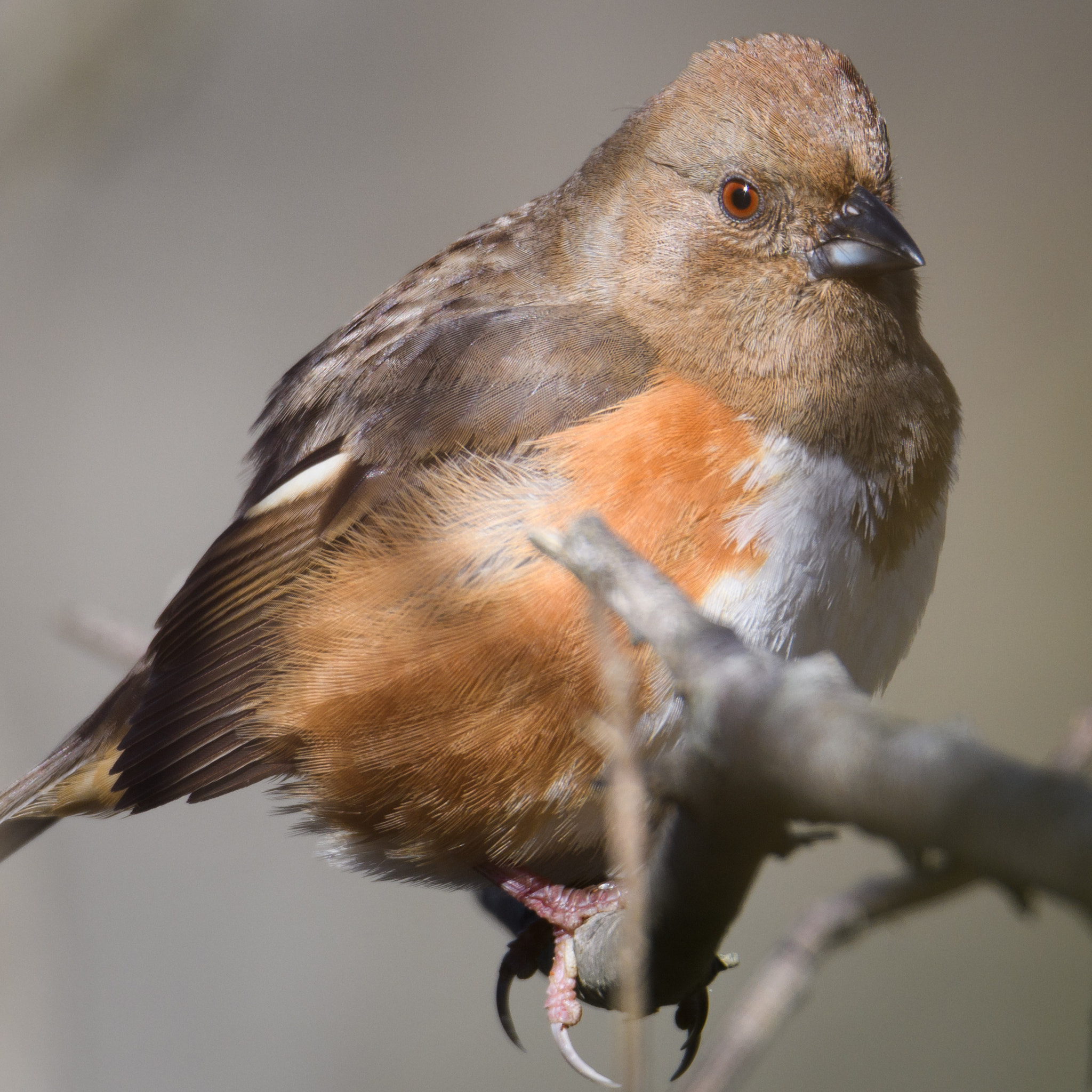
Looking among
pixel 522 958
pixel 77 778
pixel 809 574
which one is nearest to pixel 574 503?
pixel 809 574

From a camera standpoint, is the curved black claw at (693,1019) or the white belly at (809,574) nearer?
the white belly at (809,574)

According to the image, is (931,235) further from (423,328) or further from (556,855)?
(556,855)

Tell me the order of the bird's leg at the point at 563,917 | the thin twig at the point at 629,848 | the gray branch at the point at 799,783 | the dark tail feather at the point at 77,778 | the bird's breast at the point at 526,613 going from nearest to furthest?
the gray branch at the point at 799,783 → the thin twig at the point at 629,848 → the bird's breast at the point at 526,613 → the bird's leg at the point at 563,917 → the dark tail feather at the point at 77,778

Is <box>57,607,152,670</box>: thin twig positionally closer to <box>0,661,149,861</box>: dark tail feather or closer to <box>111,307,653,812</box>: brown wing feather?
<box>0,661,149,861</box>: dark tail feather

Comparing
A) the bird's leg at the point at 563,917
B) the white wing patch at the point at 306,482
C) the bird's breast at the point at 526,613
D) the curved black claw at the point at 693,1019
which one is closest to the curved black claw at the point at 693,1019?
the curved black claw at the point at 693,1019

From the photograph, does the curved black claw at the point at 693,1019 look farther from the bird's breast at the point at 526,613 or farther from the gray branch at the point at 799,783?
the gray branch at the point at 799,783

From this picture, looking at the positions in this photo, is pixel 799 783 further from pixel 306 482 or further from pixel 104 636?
pixel 104 636

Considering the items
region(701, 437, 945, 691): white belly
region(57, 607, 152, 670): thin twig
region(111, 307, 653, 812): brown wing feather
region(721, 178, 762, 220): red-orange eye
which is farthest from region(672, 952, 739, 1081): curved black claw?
region(57, 607, 152, 670): thin twig
